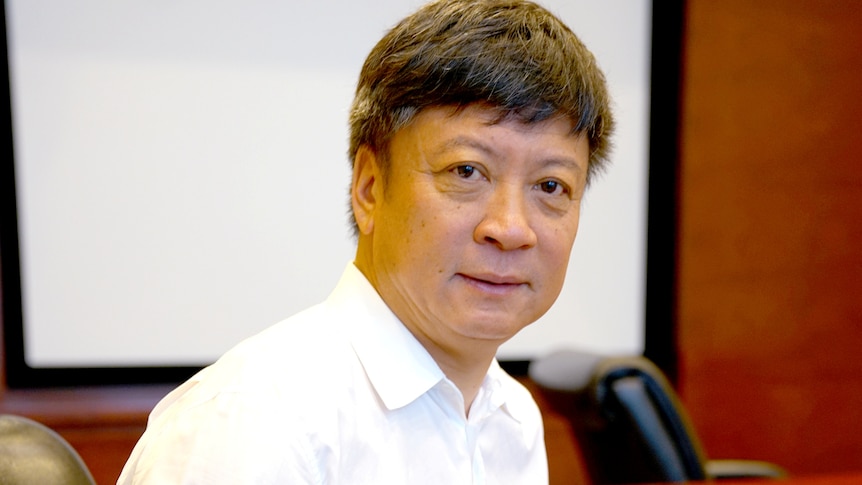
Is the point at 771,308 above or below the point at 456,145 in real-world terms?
below

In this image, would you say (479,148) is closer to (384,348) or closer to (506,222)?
(506,222)

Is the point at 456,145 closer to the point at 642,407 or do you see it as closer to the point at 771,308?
the point at 642,407

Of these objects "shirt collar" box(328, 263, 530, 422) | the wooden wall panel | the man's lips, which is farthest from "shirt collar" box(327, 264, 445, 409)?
the wooden wall panel

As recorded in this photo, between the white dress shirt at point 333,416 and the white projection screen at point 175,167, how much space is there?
5.80 feet

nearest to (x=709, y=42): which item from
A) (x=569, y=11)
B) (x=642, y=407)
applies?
(x=569, y=11)

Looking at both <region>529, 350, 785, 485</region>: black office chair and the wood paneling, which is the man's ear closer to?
<region>529, 350, 785, 485</region>: black office chair

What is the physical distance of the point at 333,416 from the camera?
3.06 ft

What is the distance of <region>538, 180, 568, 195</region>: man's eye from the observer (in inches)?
39.4

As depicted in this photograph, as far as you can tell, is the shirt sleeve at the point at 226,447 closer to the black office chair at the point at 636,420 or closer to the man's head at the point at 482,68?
the man's head at the point at 482,68

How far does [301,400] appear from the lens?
A: 904 mm

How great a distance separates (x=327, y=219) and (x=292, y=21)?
28.4 inches

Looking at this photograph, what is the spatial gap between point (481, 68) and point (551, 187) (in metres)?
Answer: 0.17

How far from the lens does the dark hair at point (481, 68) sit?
0.96 meters

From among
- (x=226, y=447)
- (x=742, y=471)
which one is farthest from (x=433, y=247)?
(x=742, y=471)
